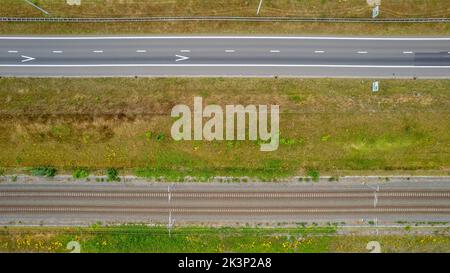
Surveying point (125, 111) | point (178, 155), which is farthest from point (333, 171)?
point (125, 111)

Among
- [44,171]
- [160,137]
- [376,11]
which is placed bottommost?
[44,171]

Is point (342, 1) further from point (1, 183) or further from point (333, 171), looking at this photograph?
point (1, 183)

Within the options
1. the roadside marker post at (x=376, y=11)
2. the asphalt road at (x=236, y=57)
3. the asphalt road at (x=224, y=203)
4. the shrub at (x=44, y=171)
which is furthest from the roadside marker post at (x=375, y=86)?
the shrub at (x=44, y=171)

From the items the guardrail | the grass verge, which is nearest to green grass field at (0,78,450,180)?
the grass verge

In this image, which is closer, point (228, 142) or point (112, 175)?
point (112, 175)

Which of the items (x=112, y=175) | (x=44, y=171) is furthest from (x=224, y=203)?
(x=44, y=171)

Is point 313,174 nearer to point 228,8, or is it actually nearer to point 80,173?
point 228,8
